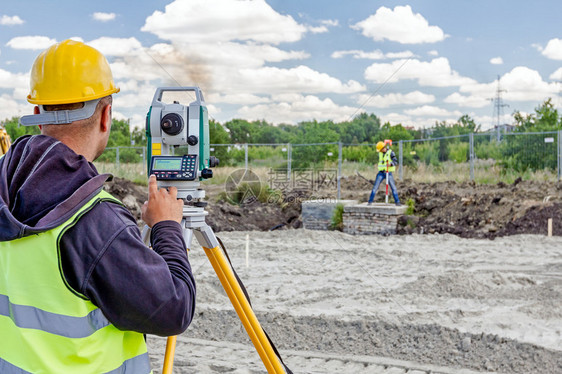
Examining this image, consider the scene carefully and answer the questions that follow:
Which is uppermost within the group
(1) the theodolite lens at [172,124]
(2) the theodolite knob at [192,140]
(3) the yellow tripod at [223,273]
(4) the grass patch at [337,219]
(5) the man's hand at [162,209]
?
(1) the theodolite lens at [172,124]

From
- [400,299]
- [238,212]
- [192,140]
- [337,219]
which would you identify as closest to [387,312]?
[400,299]

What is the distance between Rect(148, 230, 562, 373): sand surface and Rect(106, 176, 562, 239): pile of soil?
1725 mm

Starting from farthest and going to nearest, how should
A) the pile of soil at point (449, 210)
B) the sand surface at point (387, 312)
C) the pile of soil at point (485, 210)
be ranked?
the pile of soil at point (449, 210) → the pile of soil at point (485, 210) → the sand surface at point (387, 312)

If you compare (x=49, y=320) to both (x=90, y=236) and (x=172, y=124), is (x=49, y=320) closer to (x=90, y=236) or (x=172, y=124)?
(x=90, y=236)

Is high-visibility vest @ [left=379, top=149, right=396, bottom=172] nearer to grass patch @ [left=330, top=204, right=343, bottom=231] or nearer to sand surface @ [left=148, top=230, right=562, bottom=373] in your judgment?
grass patch @ [left=330, top=204, right=343, bottom=231]

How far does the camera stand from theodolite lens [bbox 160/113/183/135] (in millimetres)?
2408

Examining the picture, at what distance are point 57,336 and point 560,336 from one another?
14.7 feet

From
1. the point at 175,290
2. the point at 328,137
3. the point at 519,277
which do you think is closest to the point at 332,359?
the point at 175,290

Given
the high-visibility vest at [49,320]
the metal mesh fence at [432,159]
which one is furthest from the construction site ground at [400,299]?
the metal mesh fence at [432,159]

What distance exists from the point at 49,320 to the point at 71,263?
150 millimetres

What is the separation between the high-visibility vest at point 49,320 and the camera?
1268 millimetres

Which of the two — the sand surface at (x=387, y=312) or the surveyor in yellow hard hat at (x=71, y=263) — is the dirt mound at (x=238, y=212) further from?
the surveyor in yellow hard hat at (x=71, y=263)

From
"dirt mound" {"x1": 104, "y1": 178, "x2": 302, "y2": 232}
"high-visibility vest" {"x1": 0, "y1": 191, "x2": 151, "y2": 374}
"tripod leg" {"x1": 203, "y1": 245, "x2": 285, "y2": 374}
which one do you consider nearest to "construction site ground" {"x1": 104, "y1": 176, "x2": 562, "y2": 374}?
"dirt mound" {"x1": 104, "y1": 178, "x2": 302, "y2": 232}

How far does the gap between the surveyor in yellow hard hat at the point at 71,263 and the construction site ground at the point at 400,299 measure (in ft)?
8.85
